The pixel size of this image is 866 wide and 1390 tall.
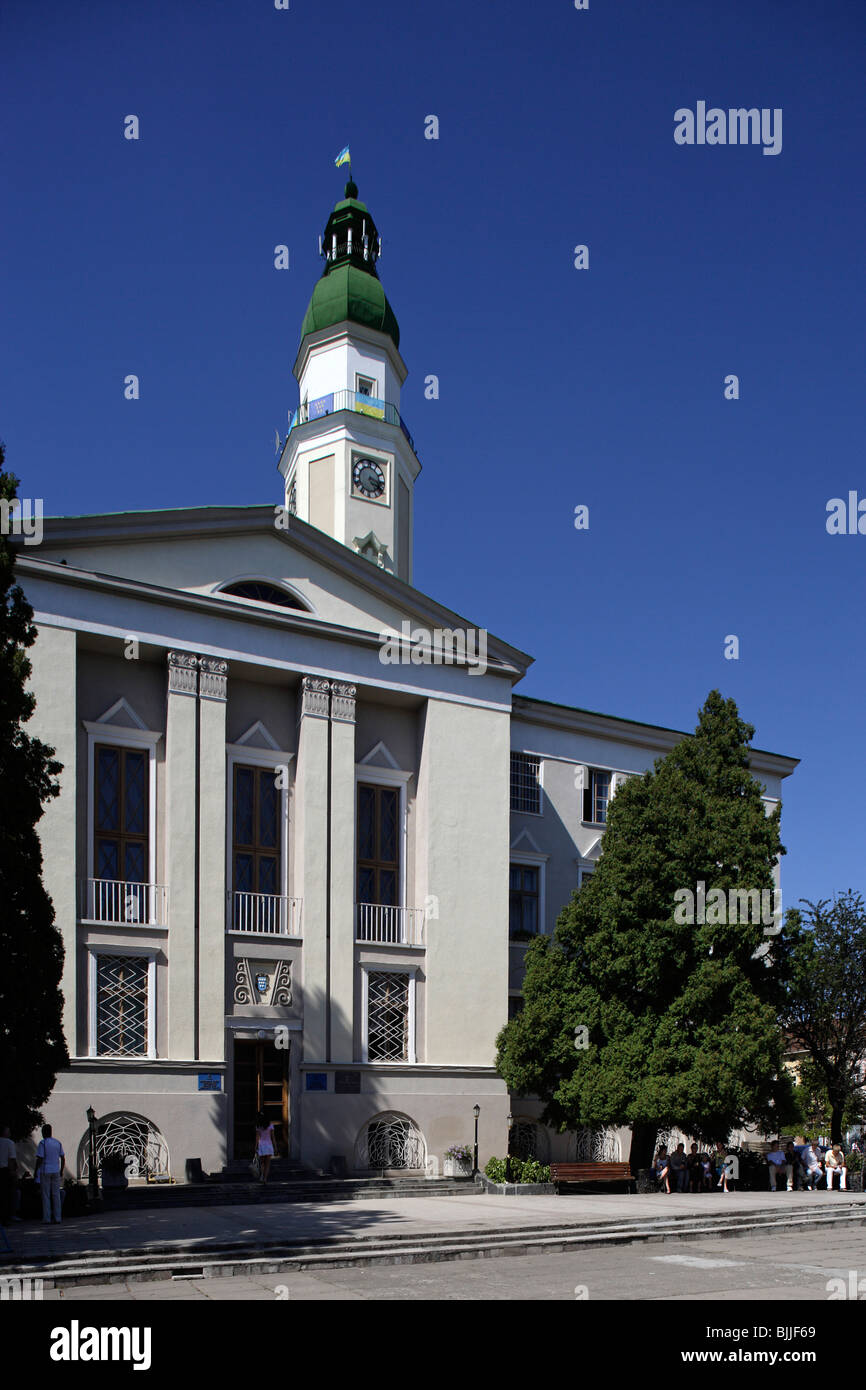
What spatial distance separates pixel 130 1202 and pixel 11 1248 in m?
7.48

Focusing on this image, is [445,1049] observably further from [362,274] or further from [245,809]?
[362,274]

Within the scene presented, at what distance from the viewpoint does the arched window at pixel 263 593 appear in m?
28.3

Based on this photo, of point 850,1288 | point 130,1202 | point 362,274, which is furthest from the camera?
point 362,274

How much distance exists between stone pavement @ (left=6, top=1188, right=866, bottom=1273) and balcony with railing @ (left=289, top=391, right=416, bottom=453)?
2353cm

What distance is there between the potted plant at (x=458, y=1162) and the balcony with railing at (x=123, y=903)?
26.5ft

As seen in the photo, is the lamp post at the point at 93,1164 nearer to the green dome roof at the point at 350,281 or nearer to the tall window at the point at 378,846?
the tall window at the point at 378,846

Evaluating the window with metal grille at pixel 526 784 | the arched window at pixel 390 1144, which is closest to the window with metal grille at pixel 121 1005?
the arched window at pixel 390 1144

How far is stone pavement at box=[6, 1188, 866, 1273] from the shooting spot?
16.6 meters

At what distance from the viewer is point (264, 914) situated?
1088 inches

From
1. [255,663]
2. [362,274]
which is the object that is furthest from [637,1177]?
[362,274]

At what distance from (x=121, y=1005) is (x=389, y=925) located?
260 inches

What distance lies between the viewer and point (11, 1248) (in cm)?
1558

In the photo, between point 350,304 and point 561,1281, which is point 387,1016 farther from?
point 350,304

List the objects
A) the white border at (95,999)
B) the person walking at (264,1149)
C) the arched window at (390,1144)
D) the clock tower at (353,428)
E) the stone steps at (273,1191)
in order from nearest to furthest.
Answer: the stone steps at (273,1191) → the person walking at (264,1149) → the white border at (95,999) → the arched window at (390,1144) → the clock tower at (353,428)
